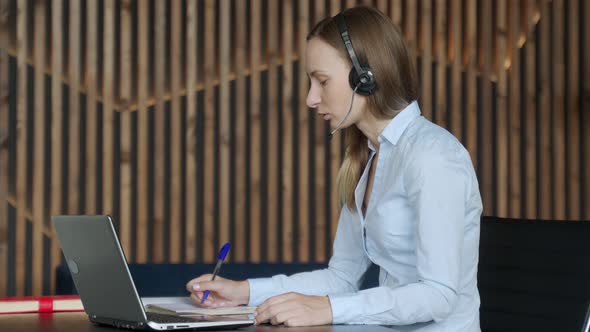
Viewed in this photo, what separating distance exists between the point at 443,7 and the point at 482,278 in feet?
7.93

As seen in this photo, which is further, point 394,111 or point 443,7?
point 443,7

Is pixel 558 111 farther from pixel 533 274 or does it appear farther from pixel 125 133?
pixel 533 274

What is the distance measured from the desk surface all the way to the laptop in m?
0.03

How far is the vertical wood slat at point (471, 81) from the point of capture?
4.81m

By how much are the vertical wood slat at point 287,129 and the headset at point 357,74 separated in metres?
2.39

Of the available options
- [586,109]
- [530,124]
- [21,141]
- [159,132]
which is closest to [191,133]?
[159,132]

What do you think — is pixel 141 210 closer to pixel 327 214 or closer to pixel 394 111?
pixel 327 214

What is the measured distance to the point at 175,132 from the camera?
447 cm

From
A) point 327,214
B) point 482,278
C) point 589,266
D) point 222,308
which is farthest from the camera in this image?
point 327,214

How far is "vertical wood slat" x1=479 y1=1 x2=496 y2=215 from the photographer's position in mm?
4824

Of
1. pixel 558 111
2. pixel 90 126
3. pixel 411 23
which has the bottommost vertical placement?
pixel 90 126

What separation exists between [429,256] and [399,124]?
36cm

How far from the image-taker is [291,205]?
4598 millimetres

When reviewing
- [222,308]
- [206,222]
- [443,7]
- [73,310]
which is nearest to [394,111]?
[222,308]
